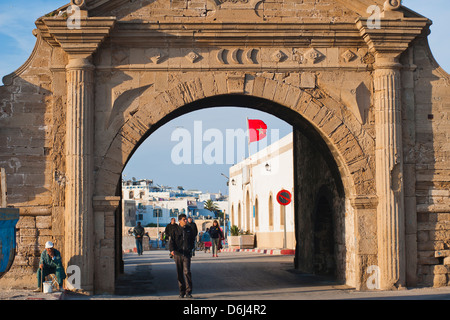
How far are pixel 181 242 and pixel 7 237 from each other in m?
2.79

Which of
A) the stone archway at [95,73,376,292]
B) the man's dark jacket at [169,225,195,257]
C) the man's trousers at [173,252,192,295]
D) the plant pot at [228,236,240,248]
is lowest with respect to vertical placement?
the plant pot at [228,236,240,248]

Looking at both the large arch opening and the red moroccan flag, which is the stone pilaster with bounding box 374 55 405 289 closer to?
the large arch opening

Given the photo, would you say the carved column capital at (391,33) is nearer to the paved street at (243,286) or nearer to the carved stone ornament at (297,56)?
the carved stone ornament at (297,56)

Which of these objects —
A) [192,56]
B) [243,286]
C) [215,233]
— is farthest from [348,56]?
[215,233]

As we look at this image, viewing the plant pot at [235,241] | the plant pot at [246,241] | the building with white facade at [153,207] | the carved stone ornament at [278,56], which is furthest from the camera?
the building with white facade at [153,207]

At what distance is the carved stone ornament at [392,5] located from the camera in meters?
12.6

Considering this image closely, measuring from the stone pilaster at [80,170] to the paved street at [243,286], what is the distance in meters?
0.70

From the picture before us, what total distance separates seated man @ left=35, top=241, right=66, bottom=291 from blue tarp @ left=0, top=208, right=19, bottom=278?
0.62 m

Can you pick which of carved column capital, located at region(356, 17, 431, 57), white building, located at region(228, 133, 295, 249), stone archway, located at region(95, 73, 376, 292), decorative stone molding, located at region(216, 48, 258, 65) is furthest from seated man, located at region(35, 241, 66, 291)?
white building, located at region(228, 133, 295, 249)

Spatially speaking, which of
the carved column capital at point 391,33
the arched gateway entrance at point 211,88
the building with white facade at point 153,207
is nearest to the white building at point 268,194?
the arched gateway entrance at point 211,88

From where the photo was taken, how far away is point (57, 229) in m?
12.0

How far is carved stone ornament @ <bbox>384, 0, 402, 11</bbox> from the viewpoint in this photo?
12.6 m

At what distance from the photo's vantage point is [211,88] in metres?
12.6

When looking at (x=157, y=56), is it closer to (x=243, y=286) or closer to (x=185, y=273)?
(x=185, y=273)
